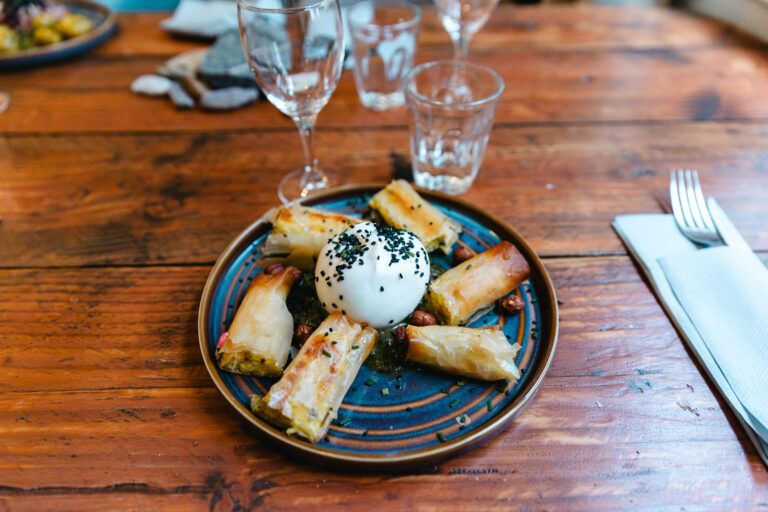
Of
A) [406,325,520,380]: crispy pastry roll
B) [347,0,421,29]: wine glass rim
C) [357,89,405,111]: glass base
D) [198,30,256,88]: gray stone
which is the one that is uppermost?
[347,0,421,29]: wine glass rim

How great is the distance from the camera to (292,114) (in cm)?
164

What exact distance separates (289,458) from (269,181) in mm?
1066

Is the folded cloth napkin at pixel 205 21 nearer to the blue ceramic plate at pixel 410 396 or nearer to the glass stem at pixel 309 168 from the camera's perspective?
the glass stem at pixel 309 168

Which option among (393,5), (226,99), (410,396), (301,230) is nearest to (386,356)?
(410,396)

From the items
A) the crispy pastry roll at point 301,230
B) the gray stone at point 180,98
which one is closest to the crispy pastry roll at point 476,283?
the crispy pastry roll at point 301,230

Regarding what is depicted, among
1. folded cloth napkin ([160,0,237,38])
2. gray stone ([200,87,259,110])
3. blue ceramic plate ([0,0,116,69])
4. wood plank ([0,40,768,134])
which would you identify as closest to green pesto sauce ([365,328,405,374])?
wood plank ([0,40,768,134])

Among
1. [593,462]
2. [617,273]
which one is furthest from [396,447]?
[617,273]

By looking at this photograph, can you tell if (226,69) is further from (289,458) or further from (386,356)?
(289,458)

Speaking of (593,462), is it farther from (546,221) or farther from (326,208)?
(326,208)

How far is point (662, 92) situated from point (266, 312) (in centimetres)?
198

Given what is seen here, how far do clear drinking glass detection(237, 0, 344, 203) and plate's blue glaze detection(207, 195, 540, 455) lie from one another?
2.25ft

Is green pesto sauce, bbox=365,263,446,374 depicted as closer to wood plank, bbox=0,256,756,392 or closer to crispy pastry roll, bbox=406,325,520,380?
crispy pastry roll, bbox=406,325,520,380

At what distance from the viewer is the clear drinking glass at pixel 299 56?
4.92 ft

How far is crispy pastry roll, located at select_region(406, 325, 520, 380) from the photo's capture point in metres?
1.12
